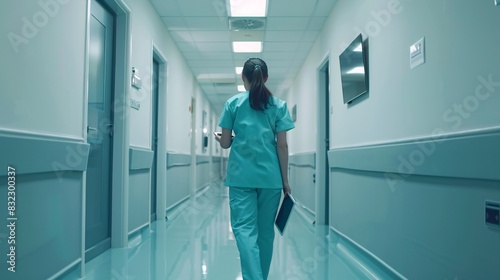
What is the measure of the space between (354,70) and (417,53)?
3.95 ft

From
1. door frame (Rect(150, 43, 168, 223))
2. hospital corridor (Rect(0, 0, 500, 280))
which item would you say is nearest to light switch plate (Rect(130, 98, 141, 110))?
hospital corridor (Rect(0, 0, 500, 280))

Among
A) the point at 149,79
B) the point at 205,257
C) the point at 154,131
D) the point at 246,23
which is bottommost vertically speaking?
the point at 205,257

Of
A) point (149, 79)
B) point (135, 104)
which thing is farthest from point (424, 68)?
point (149, 79)

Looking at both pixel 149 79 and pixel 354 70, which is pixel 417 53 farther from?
pixel 149 79

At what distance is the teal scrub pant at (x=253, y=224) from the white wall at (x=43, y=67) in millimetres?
1164

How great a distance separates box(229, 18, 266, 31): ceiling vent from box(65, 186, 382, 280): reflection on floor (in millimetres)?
2746

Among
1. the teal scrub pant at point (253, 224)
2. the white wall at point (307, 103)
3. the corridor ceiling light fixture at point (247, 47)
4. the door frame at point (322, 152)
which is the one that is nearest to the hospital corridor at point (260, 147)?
the teal scrub pant at point (253, 224)

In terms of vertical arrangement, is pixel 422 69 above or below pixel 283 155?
above

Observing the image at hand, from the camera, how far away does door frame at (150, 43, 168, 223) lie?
5000 millimetres

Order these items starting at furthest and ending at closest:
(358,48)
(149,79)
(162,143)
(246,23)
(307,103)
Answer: (307,103) < (162,143) < (246,23) < (149,79) < (358,48)

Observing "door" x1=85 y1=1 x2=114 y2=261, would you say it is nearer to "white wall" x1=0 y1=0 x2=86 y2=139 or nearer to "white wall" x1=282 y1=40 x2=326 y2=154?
"white wall" x1=0 y1=0 x2=86 y2=139

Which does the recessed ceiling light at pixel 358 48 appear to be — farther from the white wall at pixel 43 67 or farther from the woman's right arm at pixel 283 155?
the white wall at pixel 43 67

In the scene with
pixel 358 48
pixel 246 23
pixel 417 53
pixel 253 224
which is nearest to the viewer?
pixel 253 224

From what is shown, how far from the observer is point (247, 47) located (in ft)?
19.9
